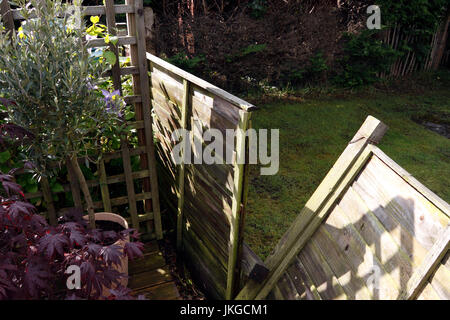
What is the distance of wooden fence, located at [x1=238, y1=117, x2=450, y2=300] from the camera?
1.39 metres

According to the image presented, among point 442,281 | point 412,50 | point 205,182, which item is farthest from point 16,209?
point 412,50

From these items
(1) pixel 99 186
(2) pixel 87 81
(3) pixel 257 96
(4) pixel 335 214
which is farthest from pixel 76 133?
(3) pixel 257 96

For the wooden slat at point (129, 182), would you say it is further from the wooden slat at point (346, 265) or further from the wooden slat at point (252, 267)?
the wooden slat at point (346, 265)

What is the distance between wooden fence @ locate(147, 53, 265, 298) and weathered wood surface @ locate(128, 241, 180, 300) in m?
0.22

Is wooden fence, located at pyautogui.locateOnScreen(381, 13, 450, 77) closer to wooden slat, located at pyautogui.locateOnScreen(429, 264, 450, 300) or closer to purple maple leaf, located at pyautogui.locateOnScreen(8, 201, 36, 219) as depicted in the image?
wooden slat, located at pyautogui.locateOnScreen(429, 264, 450, 300)

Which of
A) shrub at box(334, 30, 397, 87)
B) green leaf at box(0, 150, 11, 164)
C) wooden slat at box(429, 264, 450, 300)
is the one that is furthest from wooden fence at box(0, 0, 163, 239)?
shrub at box(334, 30, 397, 87)

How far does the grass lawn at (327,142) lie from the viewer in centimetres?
405

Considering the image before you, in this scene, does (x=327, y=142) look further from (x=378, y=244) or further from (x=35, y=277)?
(x=35, y=277)

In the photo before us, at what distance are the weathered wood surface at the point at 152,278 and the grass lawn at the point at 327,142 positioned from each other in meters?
0.87

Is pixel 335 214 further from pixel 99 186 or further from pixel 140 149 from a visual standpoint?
pixel 99 186

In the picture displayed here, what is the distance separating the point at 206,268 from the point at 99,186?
1212mm

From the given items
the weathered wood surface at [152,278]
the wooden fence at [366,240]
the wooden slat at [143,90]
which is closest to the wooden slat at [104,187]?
the wooden slat at [143,90]

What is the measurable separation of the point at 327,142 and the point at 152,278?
358cm

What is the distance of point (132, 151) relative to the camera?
3113mm
